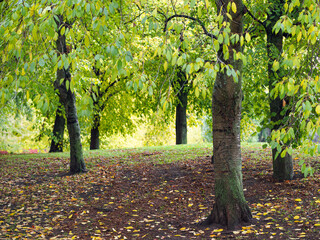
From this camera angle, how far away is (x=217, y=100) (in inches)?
224

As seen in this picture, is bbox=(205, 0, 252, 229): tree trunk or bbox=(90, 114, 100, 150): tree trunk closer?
bbox=(205, 0, 252, 229): tree trunk

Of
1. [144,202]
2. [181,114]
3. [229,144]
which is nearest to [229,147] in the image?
[229,144]

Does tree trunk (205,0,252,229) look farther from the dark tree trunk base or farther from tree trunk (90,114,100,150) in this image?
tree trunk (90,114,100,150)

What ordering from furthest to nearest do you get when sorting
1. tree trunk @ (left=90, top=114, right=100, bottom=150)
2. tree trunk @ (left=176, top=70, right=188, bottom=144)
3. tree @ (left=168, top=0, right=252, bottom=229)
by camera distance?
tree trunk @ (left=90, top=114, right=100, bottom=150) → tree trunk @ (left=176, top=70, right=188, bottom=144) → tree @ (left=168, top=0, right=252, bottom=229)

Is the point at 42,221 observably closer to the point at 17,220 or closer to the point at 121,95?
the point at 17,220

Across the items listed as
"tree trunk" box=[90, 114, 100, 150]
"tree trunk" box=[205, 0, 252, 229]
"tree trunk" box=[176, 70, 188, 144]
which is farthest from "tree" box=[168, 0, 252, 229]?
"tree trunk" box=[90, 114, 100, 150]

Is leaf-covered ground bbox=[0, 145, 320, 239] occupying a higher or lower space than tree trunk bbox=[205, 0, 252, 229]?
lower

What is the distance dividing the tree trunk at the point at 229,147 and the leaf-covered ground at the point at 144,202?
28 centimetres

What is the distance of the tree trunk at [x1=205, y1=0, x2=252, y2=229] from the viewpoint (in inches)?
221

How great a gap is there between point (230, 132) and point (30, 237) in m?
3.71

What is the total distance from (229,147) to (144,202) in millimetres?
2718

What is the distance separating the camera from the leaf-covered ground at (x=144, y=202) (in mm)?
5711

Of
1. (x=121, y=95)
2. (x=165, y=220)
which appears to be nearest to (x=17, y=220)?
(x=165, y=220)

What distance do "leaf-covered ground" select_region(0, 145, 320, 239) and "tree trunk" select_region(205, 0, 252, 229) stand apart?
280 millimetres
